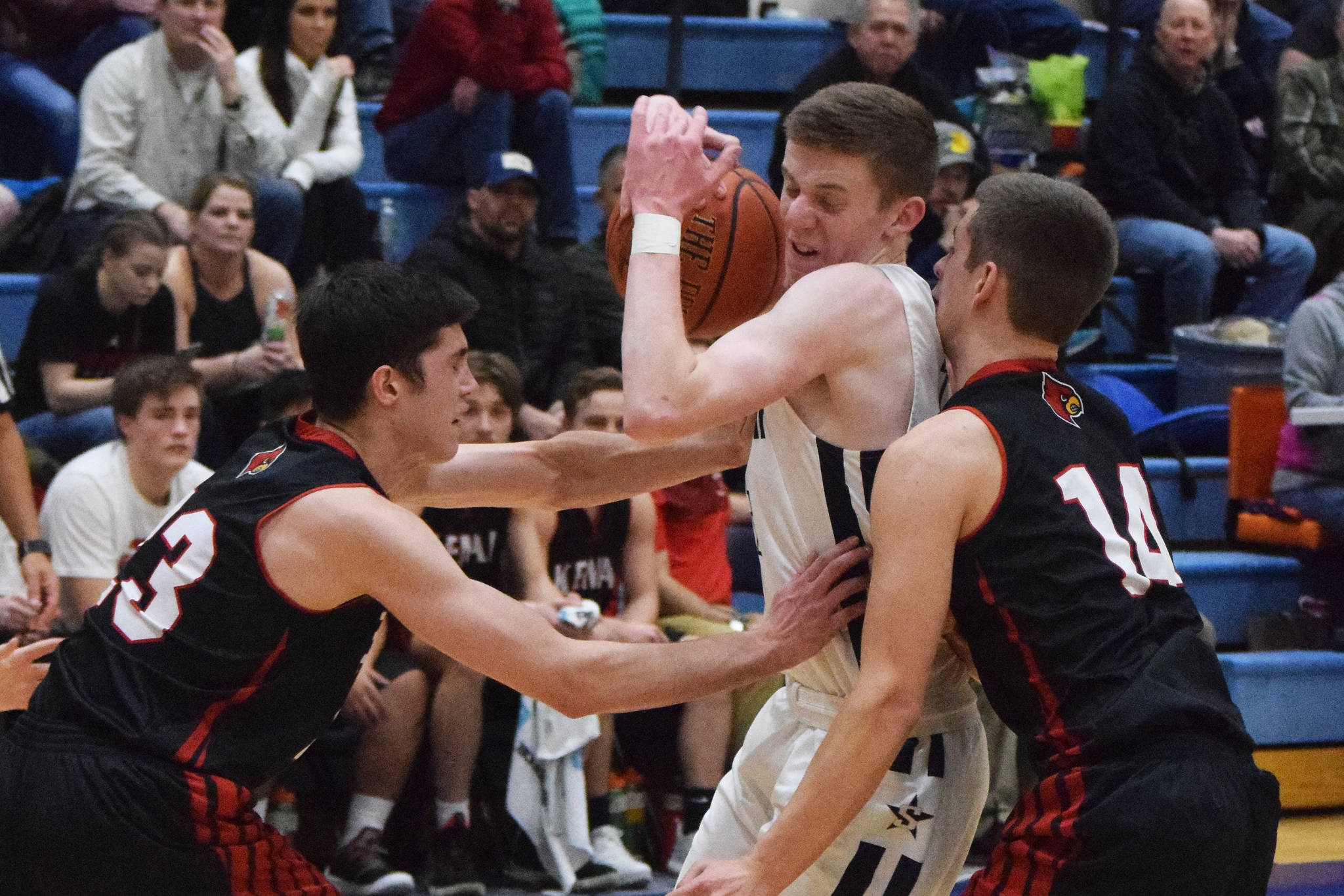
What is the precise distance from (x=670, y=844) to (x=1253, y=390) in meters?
3.07

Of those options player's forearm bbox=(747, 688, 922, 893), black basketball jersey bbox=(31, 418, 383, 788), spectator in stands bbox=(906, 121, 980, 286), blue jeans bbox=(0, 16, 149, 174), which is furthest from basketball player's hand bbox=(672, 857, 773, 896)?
blue jeans bbox=(0, 16, 149, 174)

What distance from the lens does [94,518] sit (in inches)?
199

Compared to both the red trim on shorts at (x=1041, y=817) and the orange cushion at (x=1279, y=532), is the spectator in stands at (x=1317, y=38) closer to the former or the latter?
the orange cushion at (x=1279, y=532)

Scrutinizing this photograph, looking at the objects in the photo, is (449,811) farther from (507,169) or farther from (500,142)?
(500,142)

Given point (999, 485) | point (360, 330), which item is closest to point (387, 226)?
point (360, 330)

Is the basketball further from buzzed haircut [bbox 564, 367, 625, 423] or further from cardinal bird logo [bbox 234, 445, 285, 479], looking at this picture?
buzzed haircut [bbox 564, 367, 625, 423]

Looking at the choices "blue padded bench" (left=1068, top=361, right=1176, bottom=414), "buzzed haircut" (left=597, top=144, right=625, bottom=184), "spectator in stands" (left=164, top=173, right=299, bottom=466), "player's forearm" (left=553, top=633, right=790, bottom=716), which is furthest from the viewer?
"blue padded bench" (left=1068, top=361, right=1176, bottom=414)

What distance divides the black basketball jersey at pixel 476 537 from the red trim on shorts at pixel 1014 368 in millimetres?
2949

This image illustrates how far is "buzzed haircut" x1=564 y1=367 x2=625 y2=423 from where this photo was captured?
5543mm

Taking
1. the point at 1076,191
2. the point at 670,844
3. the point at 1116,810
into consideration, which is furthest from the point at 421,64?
the point at 1116,810

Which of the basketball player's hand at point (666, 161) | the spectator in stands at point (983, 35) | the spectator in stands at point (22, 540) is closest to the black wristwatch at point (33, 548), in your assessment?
the spectator in stands at point (22, 540)

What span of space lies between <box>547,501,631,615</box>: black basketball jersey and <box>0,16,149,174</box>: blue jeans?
9.49ft

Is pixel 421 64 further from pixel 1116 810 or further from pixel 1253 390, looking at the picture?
pixel 1116 810

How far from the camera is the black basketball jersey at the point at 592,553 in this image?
5.50m
